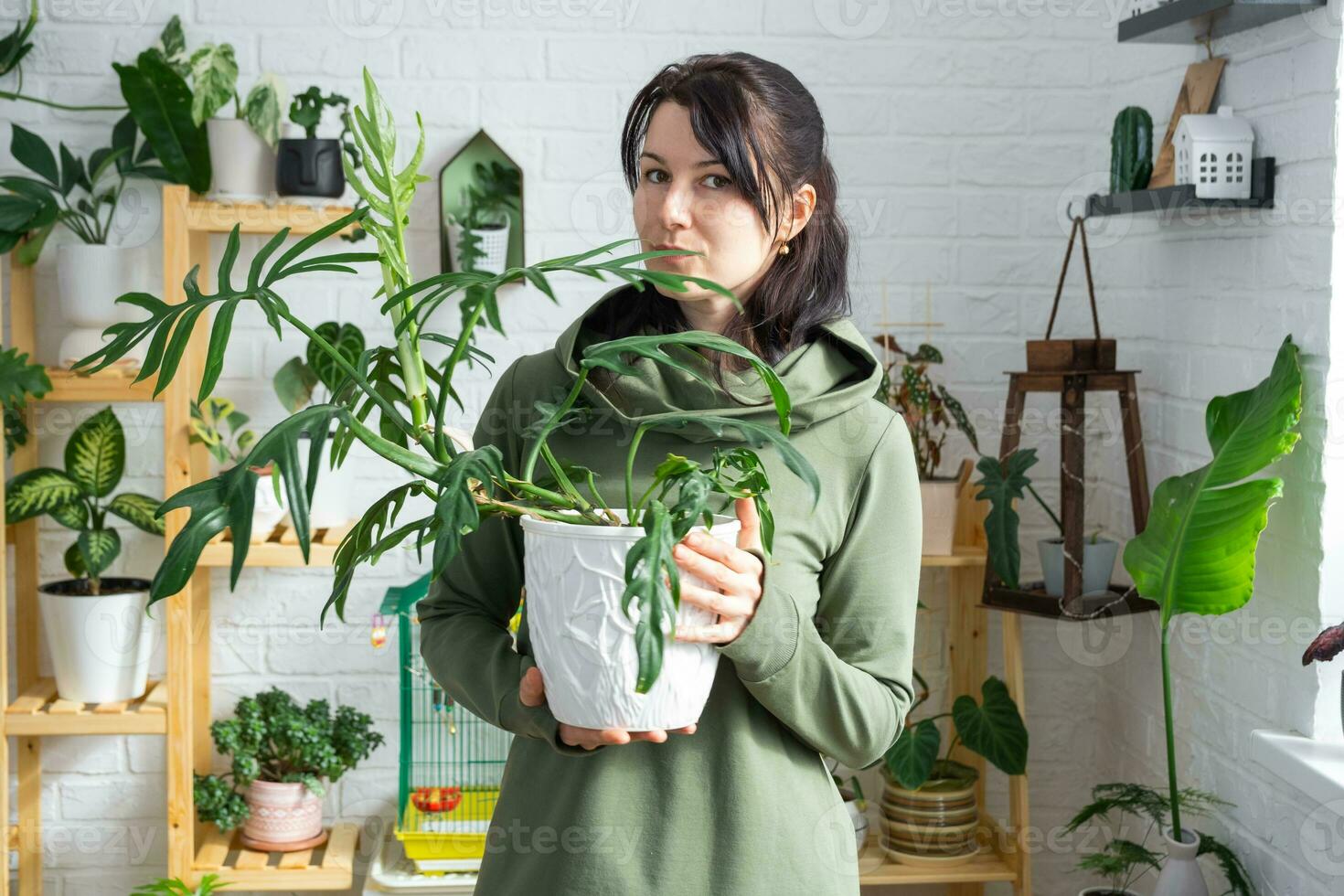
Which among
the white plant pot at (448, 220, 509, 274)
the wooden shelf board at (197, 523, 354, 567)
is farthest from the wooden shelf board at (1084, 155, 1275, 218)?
the wooden shelf board at (197, 523, 354, 567)

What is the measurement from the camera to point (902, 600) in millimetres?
1175

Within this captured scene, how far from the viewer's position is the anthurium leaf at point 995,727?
88.4 inches

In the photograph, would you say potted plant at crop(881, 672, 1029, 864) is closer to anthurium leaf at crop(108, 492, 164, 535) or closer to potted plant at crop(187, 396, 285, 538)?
potted plant at crop(187, 396, 285, 538)

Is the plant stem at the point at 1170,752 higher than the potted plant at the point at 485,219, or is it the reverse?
the potted plant at the point at 485,219

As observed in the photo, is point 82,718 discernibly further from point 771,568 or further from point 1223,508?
point 1223,508

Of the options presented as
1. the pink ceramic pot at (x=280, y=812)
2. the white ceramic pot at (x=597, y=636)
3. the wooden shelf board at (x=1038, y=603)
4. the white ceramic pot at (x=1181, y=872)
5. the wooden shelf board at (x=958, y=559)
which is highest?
the white ceramic pot at (x=597, y=636)

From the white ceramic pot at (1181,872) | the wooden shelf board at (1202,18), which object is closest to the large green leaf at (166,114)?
the wooden shelf board at (1202,18)

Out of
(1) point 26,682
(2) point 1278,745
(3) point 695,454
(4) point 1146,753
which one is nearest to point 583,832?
(3) point 695,454

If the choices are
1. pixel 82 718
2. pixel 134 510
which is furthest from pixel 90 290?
pixel 82 718

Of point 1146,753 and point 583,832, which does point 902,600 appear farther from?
point 1146,753

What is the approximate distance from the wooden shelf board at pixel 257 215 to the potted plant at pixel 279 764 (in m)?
0.83

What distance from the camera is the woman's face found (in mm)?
1094

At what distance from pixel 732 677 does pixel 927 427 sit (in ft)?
4.26

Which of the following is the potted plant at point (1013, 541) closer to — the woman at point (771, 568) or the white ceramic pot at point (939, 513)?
the white ceramic pot at point (939, 513)
